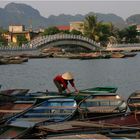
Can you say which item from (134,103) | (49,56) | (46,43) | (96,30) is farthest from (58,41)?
(134,103)

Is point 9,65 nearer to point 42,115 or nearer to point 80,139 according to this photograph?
point 42,115

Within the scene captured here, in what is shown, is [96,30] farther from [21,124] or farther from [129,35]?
[21,124]

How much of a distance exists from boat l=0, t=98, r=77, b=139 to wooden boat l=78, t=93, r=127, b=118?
34 cm

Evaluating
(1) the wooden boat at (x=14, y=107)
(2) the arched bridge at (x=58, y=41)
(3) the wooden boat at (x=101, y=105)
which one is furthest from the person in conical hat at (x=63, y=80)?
(2) the arched bridge at (x=58, y=41)

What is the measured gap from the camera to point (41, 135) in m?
9.91

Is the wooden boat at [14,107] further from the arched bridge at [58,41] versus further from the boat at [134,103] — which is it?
the arched bridge at [58,41]

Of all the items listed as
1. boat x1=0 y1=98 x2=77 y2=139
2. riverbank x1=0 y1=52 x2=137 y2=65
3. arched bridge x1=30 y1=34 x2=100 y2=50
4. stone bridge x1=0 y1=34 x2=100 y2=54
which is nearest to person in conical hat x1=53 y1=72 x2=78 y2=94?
boat x1=0 y1=98 x2=77 y2=139

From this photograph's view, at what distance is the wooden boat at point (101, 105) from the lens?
1307 cm

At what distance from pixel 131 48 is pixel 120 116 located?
7884 centimetres

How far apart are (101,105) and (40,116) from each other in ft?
7.63

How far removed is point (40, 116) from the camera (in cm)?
1261

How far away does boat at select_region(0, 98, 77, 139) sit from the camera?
10.5 meters

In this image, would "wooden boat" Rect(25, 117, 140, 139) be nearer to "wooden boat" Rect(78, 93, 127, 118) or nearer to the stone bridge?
"wooden boat" Rect(78, 93, 127, 118)

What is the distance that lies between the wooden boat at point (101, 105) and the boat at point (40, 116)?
340mm
